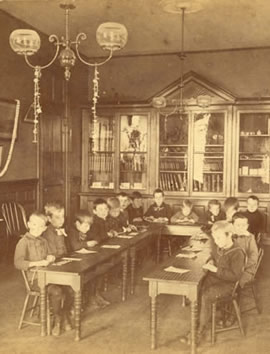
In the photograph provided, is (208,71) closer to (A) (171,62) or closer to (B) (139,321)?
(A) (171,62)

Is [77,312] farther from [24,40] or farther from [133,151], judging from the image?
[133,151]

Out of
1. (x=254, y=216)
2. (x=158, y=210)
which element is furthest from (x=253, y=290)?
(x=158, y=210)

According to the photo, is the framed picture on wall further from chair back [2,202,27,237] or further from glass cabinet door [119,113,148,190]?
glass cabinet door [119,113,148,190]

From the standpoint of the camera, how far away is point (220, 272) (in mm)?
4059

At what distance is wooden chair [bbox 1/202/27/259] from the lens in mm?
6699

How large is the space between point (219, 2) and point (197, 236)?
3016 millimetres

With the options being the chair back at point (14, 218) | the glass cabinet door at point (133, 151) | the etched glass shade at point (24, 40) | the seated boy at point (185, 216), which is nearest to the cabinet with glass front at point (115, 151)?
the glass cabinet door at point (133, 151)

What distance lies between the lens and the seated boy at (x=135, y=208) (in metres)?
7.81

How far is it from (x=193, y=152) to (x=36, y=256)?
494cm

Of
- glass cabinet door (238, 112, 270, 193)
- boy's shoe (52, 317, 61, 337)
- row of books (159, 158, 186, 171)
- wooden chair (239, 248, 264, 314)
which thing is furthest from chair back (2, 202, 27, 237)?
glass cabinet door (238, 112, 270, 193)

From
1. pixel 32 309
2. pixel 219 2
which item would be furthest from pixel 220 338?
pixel 219 2

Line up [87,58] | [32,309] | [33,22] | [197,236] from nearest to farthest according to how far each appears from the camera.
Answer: [32,309]
[197,236]
[33,22]
[87,58]

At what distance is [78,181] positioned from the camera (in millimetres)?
9273

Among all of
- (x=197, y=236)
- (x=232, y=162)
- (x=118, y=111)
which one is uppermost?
(x=118, y=111)
